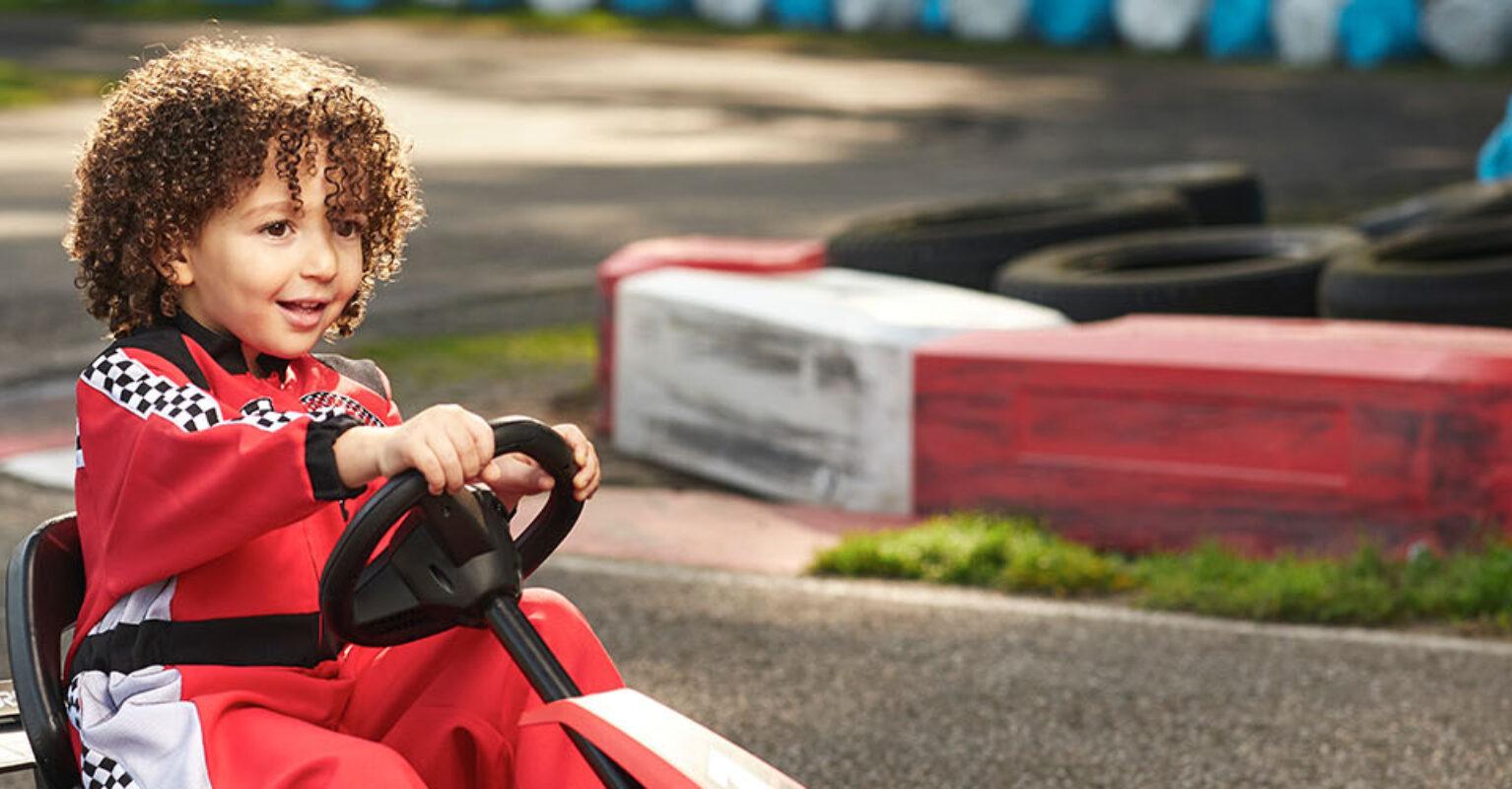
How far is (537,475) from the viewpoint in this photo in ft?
8.25

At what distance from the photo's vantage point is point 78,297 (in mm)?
8625

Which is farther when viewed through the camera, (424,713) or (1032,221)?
(1032,221)

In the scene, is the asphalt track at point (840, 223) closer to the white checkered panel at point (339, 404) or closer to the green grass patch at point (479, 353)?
the green grass patch at point (479, 353)

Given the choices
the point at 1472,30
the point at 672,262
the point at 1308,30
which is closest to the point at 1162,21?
the point at 1308,30

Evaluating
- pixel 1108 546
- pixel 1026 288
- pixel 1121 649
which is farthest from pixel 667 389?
pixel 1121 649

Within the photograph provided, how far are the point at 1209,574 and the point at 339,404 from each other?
8.49 ft

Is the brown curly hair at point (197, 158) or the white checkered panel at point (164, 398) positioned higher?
the brown curly hair at point (197, 158)

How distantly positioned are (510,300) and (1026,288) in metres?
2.91

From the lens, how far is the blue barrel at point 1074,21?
20.1 m

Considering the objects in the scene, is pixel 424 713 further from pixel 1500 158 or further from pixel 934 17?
pixel 934 17

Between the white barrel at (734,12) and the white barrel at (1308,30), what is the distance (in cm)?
566

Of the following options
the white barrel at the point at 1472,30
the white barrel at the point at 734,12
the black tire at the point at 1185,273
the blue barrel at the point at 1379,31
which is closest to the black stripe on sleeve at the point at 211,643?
the black tire at the point at 1185,273

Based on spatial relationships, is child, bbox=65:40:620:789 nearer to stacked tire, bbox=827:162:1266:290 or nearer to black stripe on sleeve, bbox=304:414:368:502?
black stripe on sleeve, bbox=304:414:368:502

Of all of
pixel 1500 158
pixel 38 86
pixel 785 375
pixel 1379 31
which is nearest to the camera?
pixel 785 375
